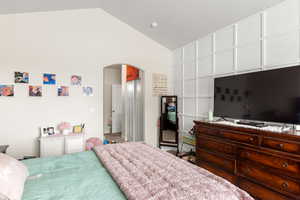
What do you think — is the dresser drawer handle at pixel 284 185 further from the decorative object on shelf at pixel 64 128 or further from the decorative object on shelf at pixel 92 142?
the decorative object on shelf at pixel 64 128

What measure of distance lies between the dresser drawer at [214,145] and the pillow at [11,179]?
7.37 feet

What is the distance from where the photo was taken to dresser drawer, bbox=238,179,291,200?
5.49 feet

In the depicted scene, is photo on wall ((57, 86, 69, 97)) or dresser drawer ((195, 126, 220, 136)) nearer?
dresser drawer ((195, 126, 220, 136))

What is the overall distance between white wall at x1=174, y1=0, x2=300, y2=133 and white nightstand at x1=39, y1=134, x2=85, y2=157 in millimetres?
2398

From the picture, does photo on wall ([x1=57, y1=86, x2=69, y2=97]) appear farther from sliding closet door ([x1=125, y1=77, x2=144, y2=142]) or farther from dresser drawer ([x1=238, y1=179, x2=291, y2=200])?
dresser drawer ([x1=238, y1=179, x2=291, y2=200])

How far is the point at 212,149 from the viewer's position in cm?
244

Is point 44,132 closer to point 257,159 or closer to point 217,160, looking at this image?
point 217,160

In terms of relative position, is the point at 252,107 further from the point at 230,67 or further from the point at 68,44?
the point at 68,44

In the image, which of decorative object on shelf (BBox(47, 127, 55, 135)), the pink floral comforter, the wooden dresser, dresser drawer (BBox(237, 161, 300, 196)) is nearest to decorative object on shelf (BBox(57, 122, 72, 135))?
decorative object on shelf (BBox(47, 127, 55, 135))

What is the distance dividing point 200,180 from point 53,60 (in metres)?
3.24

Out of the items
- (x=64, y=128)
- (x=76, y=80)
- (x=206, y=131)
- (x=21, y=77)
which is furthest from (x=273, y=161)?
(x=21, y=77)

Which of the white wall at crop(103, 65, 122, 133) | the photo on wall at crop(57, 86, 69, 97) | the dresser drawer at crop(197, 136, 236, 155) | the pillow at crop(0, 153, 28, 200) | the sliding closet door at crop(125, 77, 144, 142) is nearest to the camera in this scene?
the pillow at crop(0, 153, 28, 200)

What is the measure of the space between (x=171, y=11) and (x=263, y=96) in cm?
207

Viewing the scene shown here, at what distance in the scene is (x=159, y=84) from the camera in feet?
13.8
